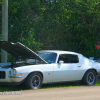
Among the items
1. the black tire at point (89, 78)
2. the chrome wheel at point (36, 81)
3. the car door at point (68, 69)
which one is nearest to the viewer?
the chrome wheel at point (36, 81)

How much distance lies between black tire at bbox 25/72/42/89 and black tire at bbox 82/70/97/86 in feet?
7.66

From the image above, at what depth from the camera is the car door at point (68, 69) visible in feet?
31.8

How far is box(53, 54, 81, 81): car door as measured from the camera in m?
9.69

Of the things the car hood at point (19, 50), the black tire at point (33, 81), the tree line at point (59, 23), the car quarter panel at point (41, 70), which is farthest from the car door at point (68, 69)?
the tree line at point (59, 23)

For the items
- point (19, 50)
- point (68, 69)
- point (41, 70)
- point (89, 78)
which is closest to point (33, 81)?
point (41, 70)

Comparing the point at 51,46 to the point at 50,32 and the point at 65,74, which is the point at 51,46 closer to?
the point at 50,32

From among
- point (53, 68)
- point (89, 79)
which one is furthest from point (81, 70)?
point (53, 68)

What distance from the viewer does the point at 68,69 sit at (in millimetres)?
9969

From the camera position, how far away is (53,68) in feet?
31.3

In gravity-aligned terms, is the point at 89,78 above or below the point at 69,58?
below

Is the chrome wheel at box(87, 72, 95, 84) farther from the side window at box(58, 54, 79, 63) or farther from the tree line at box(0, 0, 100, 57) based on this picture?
the tree line at box(0, 0, 100, 57)

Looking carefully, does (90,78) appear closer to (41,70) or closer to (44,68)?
(44,68)

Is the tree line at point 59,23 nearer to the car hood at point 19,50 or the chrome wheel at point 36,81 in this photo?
the car hood at point 19,50

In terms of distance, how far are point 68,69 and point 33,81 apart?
175 centimetres
